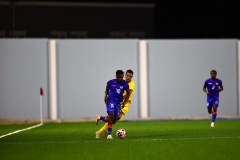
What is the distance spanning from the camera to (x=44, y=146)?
49.5ft

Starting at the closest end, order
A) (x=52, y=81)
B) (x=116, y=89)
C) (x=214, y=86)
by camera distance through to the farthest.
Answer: (x=116, y=89), (x=214, y=86), (x=52, y=81)

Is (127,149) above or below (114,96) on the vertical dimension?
below

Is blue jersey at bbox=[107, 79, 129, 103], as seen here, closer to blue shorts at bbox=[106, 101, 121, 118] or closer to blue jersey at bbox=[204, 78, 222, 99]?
blue shorts at bbox=[106, 101, 121, 118]

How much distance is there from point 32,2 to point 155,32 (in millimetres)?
9718

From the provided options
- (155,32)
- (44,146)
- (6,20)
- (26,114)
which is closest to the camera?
(44,146)

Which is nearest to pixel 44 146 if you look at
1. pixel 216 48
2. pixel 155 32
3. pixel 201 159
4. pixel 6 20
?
Answer: pixel 201 159

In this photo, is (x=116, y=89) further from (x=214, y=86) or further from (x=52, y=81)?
(x=52, y=81)

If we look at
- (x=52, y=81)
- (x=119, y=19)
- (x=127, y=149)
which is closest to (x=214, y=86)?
(x=52, y=81)

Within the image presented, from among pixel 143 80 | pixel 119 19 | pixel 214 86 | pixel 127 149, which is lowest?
pixel 127 149

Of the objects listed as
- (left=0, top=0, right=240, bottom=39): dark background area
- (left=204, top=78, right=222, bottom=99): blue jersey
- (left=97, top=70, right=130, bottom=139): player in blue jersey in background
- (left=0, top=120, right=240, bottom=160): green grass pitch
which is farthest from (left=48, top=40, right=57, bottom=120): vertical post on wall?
(left=0, top=120, right=240, bottom=160): green grass pitch

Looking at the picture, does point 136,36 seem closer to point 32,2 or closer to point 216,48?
point 32,2

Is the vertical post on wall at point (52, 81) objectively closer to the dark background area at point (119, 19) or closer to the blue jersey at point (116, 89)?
the dark background area at point (119, 19)

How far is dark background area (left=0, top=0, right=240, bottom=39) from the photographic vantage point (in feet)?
147

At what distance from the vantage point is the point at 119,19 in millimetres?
46469
